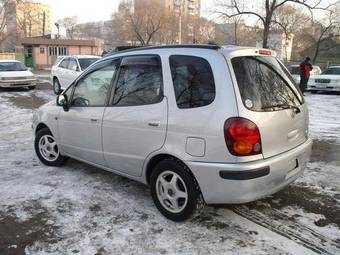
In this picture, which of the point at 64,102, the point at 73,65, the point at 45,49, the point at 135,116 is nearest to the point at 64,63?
the point at 73,65

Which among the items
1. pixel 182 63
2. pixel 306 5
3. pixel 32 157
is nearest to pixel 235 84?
pixel 182 63

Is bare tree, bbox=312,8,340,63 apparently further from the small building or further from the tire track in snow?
the tire track in snow

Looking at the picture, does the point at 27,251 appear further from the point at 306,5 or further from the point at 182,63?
the point at 306,5

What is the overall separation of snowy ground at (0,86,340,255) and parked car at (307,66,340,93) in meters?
14.1

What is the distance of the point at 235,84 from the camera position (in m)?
3.59

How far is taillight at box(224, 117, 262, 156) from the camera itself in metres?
3.49

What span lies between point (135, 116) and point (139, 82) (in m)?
0.39

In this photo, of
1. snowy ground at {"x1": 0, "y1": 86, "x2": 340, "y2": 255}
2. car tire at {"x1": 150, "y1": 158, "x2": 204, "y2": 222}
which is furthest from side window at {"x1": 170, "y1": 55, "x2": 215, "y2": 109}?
snowy ground at {"x1": 0, "y1": 86, "x2": 340, "y2": 255}

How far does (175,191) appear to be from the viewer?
4012 mm

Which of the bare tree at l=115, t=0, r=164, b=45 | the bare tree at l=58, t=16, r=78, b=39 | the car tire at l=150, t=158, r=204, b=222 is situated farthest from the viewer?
the bare tree at l=58, t=16, r=78, b=39

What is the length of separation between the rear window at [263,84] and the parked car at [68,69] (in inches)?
453

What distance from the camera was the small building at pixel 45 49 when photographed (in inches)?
1515

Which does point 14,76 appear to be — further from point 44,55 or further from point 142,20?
point 142,20

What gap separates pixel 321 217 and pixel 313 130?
529 cm
